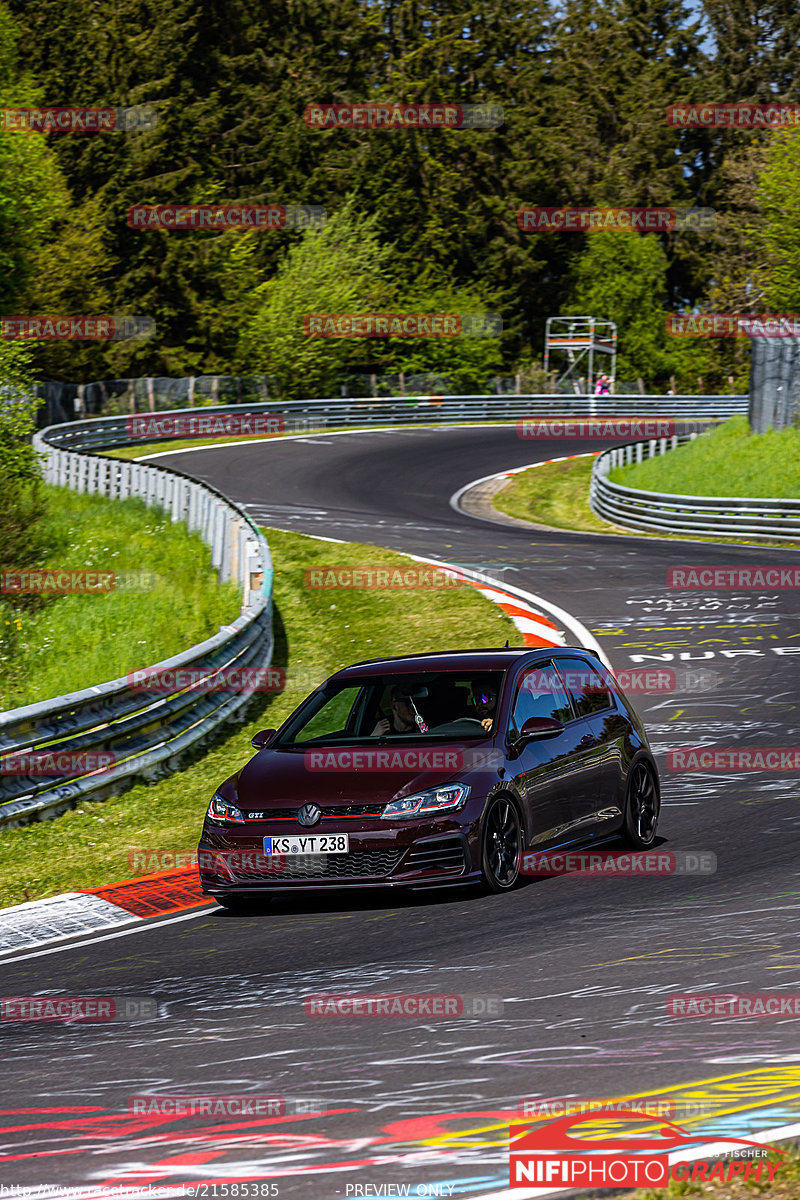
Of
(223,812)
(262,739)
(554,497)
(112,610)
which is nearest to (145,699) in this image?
(262,739)

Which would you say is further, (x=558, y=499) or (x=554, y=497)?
(x=554, y=497)

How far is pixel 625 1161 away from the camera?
15.9ft

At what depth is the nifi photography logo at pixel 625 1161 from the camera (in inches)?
186

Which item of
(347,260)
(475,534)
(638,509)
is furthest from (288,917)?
(347,260)

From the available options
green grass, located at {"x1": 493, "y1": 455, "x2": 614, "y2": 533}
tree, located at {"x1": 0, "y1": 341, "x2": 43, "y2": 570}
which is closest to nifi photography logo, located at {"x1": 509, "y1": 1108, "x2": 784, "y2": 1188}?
tree, located at {"x1": 0, "y1": 341, "x2": 43, "y2": 570}

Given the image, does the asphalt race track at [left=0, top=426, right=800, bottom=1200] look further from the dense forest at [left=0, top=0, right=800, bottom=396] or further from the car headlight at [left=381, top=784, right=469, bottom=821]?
the dense forest at [left=0, top=0, right=800, bottom=396]

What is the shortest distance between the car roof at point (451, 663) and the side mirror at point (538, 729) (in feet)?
1.82

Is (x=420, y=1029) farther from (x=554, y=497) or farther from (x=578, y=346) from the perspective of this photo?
(x=578, y=346)

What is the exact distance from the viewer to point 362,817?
9.24 metres

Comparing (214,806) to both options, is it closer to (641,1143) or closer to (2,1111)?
(2,1111)

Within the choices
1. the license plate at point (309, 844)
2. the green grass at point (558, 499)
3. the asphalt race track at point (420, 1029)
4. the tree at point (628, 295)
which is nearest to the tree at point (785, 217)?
the green grass at point (558, 499)

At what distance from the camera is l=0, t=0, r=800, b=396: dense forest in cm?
6675

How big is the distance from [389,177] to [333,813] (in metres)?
77.0

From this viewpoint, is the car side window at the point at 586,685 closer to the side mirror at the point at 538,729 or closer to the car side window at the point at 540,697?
the car side window at the point at 540,697
